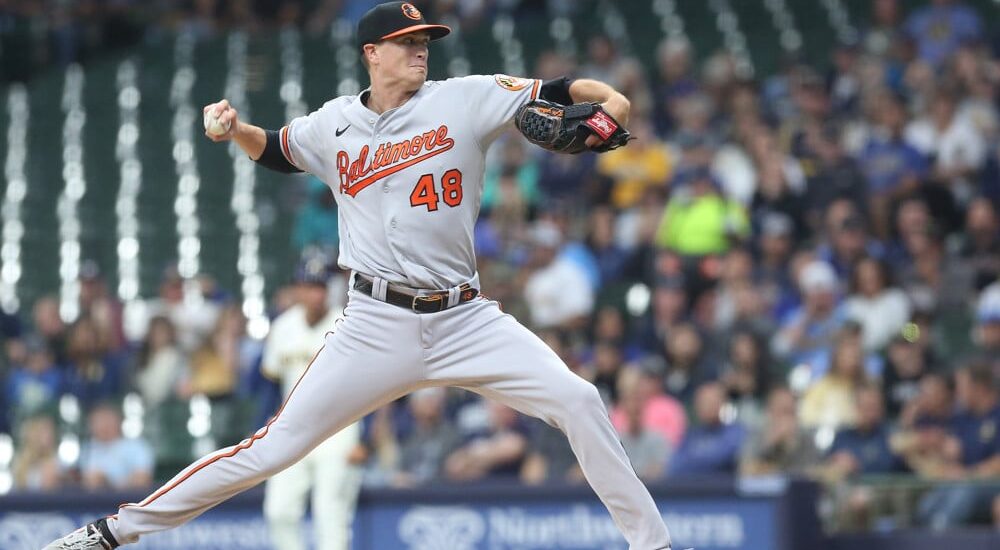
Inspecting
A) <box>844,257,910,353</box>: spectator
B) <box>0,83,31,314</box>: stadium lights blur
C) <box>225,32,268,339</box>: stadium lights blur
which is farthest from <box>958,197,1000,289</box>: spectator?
<box>0,83,31,314</box>: stadium lights blur

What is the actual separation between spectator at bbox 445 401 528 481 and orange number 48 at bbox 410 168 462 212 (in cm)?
432

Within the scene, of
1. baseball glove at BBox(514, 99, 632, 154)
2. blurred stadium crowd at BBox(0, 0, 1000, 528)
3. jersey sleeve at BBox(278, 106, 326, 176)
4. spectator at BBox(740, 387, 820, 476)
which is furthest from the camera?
blurred stadium crowd at BBox(0, 0, 1000, 528)

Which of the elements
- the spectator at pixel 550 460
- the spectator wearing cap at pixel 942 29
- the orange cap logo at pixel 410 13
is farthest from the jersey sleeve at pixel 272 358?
the spectator wearing cap at pixel 942 29

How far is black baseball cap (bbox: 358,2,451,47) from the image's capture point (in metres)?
5.37

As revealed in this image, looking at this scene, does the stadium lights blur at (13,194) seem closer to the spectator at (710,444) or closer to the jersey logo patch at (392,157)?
the spectator at (710,444)

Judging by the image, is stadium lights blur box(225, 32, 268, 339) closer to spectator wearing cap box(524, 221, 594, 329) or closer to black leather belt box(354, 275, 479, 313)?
spectator wearing cap box(524, 221, 594, 329)

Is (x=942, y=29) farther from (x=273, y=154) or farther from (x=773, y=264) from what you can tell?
(x=273, y=154)

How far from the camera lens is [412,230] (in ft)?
17.7

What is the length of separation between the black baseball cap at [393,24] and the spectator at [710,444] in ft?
15.0

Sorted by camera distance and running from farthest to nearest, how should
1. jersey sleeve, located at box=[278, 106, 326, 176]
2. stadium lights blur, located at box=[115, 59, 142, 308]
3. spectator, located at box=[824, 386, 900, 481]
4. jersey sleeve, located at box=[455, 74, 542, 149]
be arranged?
stadium lights blur, located at box=[115, 59, 142, 308] → spectator, located at box=[824, 386, 900, 481] → jersey sleeve, located at box=[278, 106, 326, 176] → jersey sleeve, located at box=[455, 74, 542, 149]

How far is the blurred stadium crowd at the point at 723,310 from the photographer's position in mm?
9367

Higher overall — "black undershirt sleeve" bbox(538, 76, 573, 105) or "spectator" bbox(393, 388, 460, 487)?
"black undershirt sleeve" bbox(538, 76, 573, 105)

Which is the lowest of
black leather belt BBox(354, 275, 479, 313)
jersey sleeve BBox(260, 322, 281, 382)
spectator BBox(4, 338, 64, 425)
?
spectator BBox(4, 338, 64, 425)

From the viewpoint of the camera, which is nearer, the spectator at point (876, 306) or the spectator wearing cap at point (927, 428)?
the spectator wearing cap at point (927, 428)
